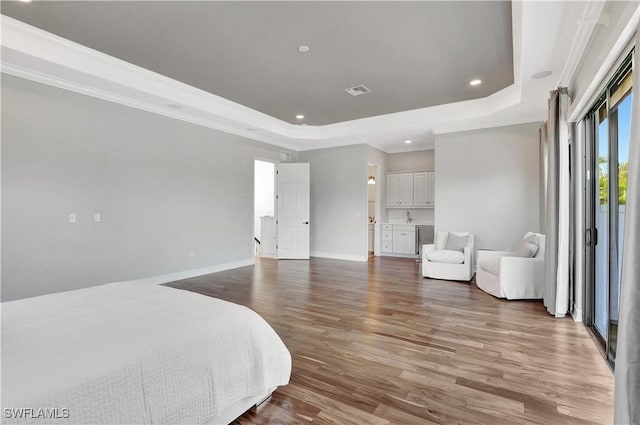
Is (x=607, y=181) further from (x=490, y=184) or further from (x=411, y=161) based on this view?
(x=411, y=161)

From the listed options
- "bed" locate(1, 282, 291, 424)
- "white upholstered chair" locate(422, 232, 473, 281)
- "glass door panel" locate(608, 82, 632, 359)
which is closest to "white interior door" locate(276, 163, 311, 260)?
"white upholstered chair" locate(422, 232, 473, 281)

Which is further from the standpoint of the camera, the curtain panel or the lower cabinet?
the lower cabinet

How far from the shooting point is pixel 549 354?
266 centimetres

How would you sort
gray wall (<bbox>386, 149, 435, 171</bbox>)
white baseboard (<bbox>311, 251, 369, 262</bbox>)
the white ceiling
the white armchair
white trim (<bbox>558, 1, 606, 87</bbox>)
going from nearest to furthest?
white trim (<bbox>558, 1, 606, 87</bbox>)
the white ceiling
the white armchair
white baseboard (<bbox>311, 251, 369, 262</bbox>)
gray wall (<bbox>386, 149, 435, 171</bbox>)

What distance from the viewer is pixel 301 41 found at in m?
3.42

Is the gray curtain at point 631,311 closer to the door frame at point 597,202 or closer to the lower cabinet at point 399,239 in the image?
the door frame at point 597,202

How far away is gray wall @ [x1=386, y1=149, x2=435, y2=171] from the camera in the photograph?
8.27m

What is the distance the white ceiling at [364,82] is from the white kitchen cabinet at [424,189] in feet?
3.15

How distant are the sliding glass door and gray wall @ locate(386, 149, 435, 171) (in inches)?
195

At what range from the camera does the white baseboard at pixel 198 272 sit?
507 cm

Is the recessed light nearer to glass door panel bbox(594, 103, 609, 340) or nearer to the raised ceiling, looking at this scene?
the raised ceiling

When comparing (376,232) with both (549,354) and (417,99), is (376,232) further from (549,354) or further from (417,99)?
(549,354)

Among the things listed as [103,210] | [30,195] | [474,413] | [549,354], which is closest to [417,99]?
[549,354]

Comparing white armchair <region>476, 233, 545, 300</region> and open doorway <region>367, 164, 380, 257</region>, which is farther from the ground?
open doorway <region>367, 164, 380, 257</region>
